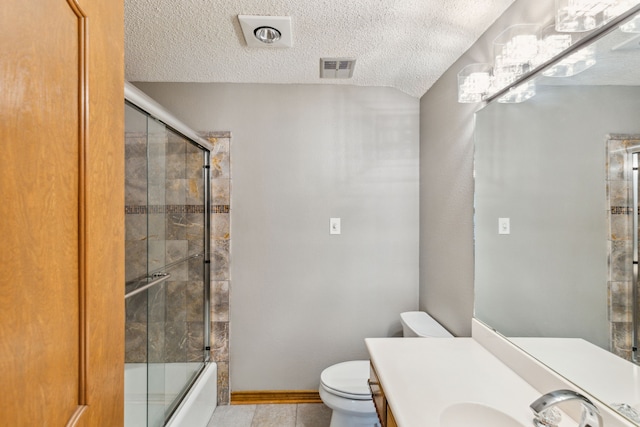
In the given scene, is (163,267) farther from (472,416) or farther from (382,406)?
(472,416)

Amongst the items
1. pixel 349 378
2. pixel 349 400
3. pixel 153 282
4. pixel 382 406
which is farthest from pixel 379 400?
pixel 153 282

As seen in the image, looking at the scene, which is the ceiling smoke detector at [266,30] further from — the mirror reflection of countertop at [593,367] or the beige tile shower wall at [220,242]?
the mirror reflection of countertop at [593,367]

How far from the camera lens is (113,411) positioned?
590 millimetres

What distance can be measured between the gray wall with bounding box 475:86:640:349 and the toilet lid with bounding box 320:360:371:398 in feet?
2.57

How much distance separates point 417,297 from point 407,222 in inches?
22.1

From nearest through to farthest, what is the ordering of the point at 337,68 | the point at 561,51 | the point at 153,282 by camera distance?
the point at 561,51 < the point at 153,282 < the point at 337,68

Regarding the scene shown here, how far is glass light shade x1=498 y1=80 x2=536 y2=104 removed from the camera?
3.98ft

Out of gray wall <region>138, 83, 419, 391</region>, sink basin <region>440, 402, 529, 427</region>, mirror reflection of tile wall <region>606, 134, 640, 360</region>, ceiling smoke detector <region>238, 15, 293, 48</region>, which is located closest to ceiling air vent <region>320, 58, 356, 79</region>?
gray wall <region>138, 83, 419, 391</region>

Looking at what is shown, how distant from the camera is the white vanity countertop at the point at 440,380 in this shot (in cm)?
99

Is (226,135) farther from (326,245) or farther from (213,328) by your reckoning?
(213,328)

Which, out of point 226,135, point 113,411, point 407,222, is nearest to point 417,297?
point 407,222

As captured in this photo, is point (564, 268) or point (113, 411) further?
point (564, 268)

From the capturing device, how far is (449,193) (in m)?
1.92

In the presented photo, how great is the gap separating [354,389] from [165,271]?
1.22 metres
